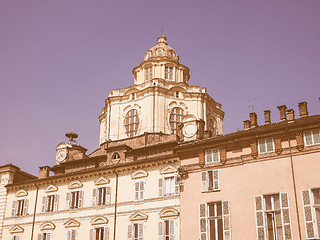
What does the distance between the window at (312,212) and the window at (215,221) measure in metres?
5.37

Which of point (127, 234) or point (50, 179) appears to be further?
point (50, 179)

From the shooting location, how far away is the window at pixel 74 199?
3960 centimetres

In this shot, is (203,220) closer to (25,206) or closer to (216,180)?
(216,180)

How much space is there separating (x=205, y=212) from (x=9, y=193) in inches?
886

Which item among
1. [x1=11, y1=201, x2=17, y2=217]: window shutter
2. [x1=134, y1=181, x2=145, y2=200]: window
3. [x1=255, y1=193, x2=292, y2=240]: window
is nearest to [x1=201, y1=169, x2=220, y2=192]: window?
[x1=255, y1=193, x2=292, y2=240]: window

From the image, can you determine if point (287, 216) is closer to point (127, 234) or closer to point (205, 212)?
point (205, 212)

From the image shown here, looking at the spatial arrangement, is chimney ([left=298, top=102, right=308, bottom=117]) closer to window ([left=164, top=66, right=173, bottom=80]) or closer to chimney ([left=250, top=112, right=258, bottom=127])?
chimney ([left=250, top=112, right=258, bottom=127])

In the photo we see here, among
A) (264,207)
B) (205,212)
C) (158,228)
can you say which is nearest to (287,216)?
(264,207)

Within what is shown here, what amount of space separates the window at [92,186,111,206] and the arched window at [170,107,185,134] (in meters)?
17.1

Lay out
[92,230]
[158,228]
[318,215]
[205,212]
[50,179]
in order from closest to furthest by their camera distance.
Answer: [318,215]
[205,212]
[158,228]
[92,230]
[50,179]

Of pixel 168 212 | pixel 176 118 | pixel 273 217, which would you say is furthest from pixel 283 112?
pixel 176 118

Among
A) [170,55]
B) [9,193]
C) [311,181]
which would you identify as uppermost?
[170,55]

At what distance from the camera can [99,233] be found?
123 feet

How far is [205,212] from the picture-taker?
31953 millimetres
